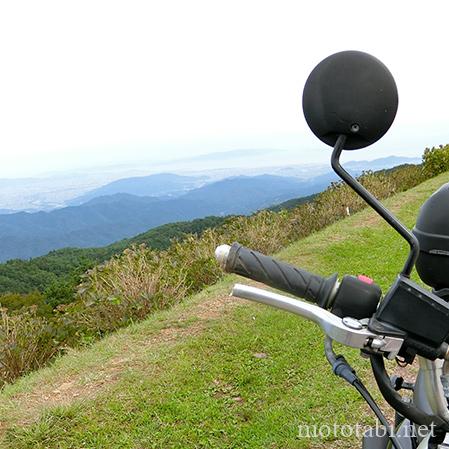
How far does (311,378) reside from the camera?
3383mm

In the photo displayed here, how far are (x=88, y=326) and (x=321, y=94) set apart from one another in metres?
4.32

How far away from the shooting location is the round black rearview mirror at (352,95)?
887mm

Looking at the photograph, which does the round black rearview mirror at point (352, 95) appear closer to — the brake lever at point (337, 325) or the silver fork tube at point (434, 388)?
the brake lever at point (337, 325)

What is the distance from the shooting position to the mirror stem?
2.89ft

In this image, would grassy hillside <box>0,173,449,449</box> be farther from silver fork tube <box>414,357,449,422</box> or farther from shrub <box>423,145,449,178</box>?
shrub <box>423,145,449,178</box>

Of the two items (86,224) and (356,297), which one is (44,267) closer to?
(356,297)

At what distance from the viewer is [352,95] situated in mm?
884

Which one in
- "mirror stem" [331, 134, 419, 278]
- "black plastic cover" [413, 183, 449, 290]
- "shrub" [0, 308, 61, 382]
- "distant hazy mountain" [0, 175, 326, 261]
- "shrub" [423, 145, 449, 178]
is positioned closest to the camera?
"mirror stem" [331, 134, 419, 278]

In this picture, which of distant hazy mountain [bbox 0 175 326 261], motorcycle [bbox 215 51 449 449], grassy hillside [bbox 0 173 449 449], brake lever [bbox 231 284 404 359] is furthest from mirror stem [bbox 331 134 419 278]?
distant hazy mountain [bbox 0 175 326 261]

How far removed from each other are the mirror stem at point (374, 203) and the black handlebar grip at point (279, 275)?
0.49ft

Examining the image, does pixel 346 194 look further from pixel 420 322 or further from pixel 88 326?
pixel 420 322

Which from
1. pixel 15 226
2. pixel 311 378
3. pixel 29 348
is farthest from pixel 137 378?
pixel 15 226

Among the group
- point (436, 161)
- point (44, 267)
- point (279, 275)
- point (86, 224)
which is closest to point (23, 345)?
point (279, 275)

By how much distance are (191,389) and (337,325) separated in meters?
2.47
